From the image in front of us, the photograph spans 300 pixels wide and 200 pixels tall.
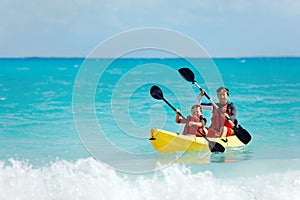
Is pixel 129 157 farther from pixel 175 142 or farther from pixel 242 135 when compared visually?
pixel 242 135

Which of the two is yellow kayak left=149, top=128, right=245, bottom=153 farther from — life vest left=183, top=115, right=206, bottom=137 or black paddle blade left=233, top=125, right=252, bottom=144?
black paddle blade left=233, top=125, right=252, bottom=144

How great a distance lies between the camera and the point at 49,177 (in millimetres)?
6742

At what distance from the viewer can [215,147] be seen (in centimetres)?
826

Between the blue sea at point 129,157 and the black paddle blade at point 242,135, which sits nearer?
the blue sea at point 129,157

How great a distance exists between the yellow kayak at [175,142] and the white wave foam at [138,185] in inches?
41.1

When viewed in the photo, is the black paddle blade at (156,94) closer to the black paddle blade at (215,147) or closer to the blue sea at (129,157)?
the blue sea at (129,157)

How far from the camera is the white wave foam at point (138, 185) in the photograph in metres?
6.23

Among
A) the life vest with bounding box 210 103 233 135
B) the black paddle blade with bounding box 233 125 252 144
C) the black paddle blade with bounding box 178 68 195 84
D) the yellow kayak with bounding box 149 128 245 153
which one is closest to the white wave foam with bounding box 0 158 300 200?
the yellow kayak with bounding box 149 128 245 153

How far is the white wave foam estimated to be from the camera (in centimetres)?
623

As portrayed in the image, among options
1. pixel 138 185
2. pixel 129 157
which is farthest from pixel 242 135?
pixel 138 185

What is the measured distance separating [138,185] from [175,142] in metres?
1.71

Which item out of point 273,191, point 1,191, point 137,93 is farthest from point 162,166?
point 137,93

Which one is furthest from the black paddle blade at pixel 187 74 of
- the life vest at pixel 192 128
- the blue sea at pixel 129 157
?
the life vest at pixel 192 128

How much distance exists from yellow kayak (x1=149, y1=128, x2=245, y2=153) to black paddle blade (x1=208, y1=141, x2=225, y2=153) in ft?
0.20
